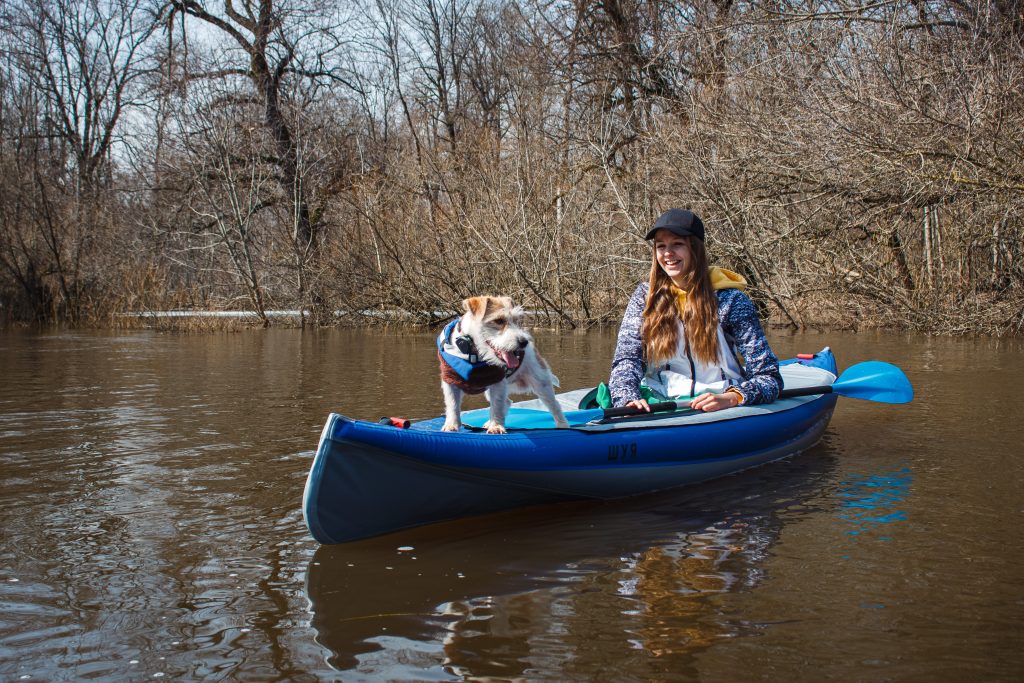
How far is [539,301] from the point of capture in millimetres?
14555

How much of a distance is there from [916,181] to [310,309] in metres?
10.8

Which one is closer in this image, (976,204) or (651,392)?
(651,392)

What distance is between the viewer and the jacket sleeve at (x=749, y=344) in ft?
15.8

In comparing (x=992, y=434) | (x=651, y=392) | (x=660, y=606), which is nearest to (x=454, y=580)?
(x=660, y=606)

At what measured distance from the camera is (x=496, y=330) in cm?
390

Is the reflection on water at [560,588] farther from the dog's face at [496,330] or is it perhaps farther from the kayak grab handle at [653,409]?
the dog's face at [496,330]

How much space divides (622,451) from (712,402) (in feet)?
2.35

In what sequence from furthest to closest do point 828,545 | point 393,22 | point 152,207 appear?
point 393,22 < point 152,207 < point 828,545

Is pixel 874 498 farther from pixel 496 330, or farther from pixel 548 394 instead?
pixel 496 330

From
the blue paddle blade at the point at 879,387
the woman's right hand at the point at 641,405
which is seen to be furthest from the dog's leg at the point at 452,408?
the blue paddle blade at the point at 879,387

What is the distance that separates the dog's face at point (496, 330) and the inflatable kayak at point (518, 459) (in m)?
0.34

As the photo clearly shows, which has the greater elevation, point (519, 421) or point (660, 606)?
point (519, 421)

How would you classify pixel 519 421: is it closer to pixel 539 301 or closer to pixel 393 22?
pixel 539 301

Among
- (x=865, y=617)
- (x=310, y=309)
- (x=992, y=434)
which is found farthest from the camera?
(x=310, y=309)
